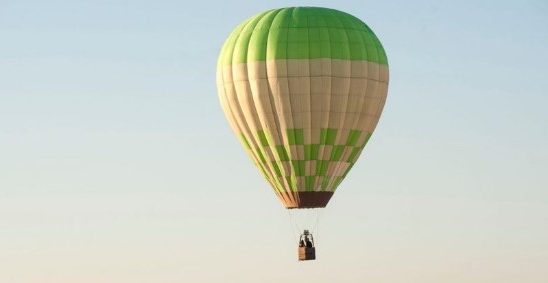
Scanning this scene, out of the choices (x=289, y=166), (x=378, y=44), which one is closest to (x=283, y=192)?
(x=289, y=166)

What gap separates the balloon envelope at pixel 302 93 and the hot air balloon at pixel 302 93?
44 millimetres

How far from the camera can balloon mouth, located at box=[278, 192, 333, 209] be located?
105 metres

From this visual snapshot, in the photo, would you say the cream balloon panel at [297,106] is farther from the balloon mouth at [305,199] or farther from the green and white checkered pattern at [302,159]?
the balloon mouth at [305,199]

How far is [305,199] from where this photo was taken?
344 feet

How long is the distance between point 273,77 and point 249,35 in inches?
95.1

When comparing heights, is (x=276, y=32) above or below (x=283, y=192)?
above

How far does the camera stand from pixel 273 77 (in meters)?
104

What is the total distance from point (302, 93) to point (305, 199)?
4862mm

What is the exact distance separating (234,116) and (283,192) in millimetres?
4038

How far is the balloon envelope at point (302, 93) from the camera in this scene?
10369 cm

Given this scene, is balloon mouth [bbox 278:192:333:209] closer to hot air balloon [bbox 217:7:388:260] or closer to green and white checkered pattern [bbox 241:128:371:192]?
hot air balloon [bbox 217:7:388:260]

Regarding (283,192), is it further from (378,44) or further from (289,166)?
(378,44)

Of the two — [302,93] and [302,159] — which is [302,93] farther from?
[302,159]

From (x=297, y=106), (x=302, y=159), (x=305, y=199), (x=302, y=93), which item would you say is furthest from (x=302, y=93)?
(x=305, y=199)
